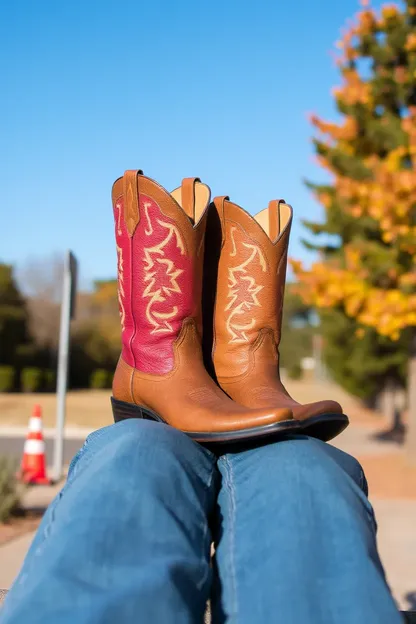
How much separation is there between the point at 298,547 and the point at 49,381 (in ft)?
80.4

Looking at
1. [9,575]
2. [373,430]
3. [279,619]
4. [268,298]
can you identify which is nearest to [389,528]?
[9,575]

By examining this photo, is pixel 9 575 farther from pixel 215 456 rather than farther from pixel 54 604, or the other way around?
pixel 54 604

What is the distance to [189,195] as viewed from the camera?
1480 millimetres

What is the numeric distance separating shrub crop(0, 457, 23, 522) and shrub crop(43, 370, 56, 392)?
1914 cm

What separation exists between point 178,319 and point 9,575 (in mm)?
3057

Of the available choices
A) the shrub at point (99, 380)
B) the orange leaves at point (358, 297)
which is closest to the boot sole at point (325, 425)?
the orange leaves at point (358, 297)

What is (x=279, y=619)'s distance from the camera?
2.71ft

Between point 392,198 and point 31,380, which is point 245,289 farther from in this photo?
point 31,380

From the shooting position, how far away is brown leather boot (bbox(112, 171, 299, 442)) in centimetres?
141

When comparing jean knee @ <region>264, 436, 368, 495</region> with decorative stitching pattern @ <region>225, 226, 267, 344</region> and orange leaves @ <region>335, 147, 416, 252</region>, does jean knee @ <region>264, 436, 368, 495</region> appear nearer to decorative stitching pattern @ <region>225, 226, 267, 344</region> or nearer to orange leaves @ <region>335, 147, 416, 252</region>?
decorative stitching pattern @ <region>225, 226, 267, 344</region>

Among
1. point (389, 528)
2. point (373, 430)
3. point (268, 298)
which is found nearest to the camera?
point (268, 298)

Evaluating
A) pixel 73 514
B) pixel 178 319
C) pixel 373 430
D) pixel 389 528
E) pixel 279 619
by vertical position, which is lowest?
pixel 373 430

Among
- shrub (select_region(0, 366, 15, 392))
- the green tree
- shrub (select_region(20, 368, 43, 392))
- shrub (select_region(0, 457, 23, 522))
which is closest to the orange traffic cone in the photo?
shrub (select_region(0, 457, 23, 522))

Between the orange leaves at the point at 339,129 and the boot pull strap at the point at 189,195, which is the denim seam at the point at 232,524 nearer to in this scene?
the boot pull strap at the point at 189,195
